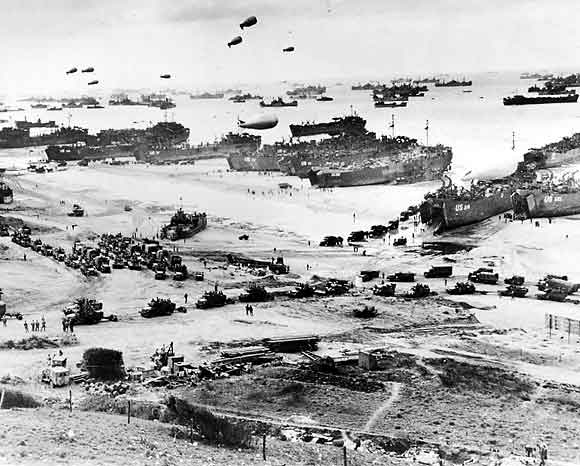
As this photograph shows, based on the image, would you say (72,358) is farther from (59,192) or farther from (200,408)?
(59,192)

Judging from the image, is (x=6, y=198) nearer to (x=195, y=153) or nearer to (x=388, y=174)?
(x=388, y=174)

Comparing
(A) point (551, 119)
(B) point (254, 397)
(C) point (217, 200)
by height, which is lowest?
(B) point (254, 397)

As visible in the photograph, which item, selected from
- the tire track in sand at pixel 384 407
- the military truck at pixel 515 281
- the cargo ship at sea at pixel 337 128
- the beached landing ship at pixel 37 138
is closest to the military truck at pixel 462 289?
the military truck at pixel 515 281

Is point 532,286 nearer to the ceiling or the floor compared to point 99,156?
nearer to the floor

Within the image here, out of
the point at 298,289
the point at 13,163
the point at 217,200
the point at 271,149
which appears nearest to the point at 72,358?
the point at 298,289

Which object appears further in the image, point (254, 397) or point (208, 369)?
point (208, 369)

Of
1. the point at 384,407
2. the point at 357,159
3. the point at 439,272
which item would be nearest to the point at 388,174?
the point at 357,159

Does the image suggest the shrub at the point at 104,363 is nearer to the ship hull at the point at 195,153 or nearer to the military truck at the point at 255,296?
the military truck at the point at 255,296
